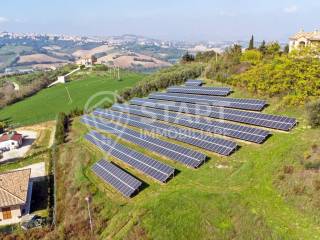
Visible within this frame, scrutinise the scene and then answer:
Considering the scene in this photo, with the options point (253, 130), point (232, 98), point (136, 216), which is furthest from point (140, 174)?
point (232, 98)

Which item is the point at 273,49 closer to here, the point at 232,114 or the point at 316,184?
the point at 232,114

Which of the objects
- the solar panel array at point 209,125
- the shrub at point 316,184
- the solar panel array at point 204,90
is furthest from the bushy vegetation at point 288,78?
the shrub at point 316,184

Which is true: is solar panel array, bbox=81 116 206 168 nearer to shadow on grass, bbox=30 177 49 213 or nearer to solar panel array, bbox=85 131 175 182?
solar panel array, bbox=85 131 175 182

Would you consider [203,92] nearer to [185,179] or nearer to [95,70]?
[185,179]

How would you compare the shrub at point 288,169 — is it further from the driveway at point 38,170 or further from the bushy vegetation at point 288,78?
the driveway at point 38,170

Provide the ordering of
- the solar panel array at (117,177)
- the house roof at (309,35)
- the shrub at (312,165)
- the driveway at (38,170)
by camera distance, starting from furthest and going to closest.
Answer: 1. the house roof at (309,35)
2. the driveway at (38,170)
3. the solar panel array at (117,177)
4. the shrub at (312,165)

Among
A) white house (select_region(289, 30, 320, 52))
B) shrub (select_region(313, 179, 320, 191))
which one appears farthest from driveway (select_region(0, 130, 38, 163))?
white house (select_region(289, 30, 320, 52))
